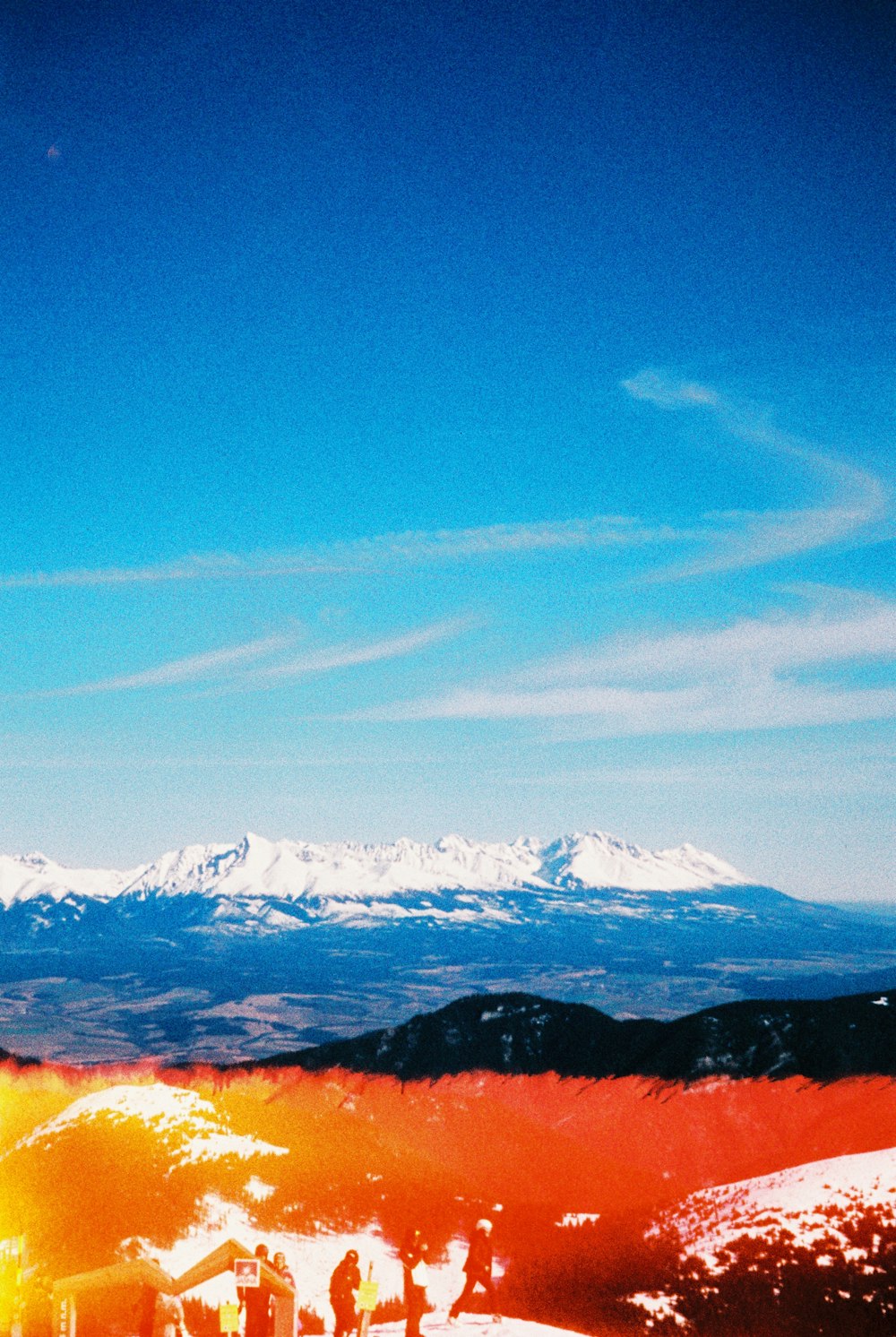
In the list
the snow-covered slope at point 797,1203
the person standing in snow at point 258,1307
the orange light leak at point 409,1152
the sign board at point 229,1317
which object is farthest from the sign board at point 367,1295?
the snow-covered slope at point 797,1203

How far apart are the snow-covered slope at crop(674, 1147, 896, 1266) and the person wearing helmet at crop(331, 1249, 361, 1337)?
17976 mm

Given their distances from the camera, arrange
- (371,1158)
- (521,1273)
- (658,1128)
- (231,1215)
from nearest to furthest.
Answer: (521,1273), (231,1215), (371,1158), (658,1128)

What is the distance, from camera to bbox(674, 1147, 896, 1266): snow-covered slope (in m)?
44.2

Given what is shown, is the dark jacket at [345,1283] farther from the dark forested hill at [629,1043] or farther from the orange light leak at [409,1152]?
the dark forested hill at [629,1043]

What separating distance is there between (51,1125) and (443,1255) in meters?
31.5

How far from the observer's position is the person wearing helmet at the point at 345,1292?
29.6m

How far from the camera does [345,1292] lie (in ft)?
97.6

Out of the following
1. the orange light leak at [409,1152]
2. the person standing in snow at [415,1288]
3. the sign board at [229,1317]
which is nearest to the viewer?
the sign board at [229,1317]

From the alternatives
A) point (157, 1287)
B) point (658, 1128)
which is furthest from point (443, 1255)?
point (658, 1128)

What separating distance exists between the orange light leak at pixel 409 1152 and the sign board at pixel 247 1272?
1795 cm

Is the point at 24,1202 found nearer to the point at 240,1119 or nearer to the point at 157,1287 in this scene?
the point at 240,1119

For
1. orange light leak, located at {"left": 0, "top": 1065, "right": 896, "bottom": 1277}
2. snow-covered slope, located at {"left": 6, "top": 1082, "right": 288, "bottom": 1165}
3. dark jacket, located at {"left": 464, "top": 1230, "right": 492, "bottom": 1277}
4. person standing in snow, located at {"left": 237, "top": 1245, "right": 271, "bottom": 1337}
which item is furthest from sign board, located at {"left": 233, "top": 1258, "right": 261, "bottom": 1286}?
snow-covered slope, located at {"left": 6, "top": 1082, "right": 288, "bottom": 1165}

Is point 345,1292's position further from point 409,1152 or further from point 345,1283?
point 409,1152

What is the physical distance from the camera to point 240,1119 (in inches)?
2628
